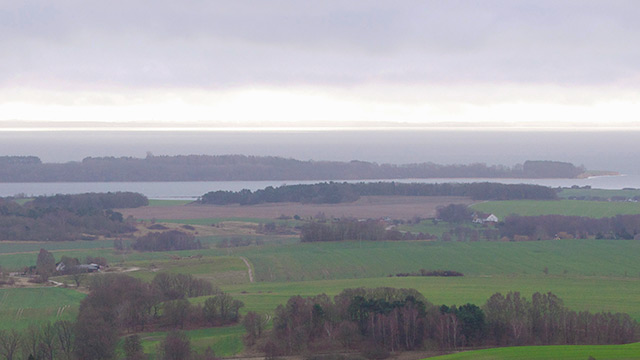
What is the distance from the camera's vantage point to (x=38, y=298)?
2855 centimetres

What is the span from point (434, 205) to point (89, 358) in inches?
1804

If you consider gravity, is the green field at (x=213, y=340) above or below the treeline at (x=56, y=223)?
below

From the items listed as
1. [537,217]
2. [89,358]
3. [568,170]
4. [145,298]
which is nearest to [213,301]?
[145,298]

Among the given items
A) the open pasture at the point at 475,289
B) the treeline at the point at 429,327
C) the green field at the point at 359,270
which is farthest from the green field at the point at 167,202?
the treeline at the point at 429,327

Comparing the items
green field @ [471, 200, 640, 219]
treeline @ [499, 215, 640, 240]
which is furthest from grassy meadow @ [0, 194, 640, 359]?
green field @ [471, 200, 640, 219]

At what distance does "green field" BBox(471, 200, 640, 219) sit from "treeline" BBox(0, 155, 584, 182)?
30.4 meters

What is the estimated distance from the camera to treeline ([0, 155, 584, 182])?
300 feet

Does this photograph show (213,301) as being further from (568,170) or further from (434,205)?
(568,170)

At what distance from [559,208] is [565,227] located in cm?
965

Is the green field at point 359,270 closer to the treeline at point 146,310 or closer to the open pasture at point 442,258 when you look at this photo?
the open pasture at point 442,258

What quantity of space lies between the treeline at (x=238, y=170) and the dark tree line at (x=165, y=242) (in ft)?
158

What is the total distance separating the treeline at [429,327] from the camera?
779 inches

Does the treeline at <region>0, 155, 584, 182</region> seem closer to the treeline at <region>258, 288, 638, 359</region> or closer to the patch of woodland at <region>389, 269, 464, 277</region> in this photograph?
the patch of woodland at <region>389, 269, 464, 277</region>

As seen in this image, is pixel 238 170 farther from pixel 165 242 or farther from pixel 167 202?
pixel 165 242
